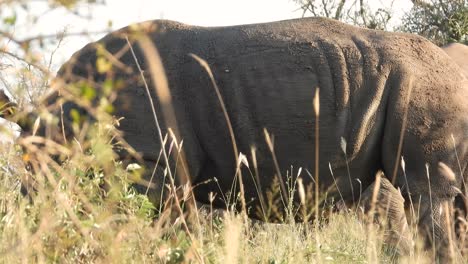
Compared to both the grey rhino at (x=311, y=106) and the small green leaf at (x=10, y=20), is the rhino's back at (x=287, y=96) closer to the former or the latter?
the grey rhino at (x=311, y=106)

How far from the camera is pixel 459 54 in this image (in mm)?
8070

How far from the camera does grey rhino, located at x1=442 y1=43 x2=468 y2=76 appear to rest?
777 cm

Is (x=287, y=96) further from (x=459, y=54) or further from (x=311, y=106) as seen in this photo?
(x=459, y=54)

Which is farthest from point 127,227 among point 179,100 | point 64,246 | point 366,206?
point 366,206

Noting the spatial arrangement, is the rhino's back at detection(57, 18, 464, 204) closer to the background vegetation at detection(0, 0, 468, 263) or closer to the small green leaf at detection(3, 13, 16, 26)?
the background vegetation at detection(0, 0, 468, 263)

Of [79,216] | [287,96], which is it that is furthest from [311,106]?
[79,216]

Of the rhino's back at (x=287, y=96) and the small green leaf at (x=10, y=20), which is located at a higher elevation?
the small green leaf at (x=10, y=20)

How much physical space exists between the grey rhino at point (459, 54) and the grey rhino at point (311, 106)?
60 cm

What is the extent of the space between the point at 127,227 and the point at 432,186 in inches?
155

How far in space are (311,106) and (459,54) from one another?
1.80 metres

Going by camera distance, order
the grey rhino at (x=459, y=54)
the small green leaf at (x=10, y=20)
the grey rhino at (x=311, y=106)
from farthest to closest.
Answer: the grey rhino at (x=459, y=54) < the grey rhino at (x=311, y=106) < the small green leaf at (x=10, y=20)

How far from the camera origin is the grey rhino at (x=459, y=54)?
7770 millimetres

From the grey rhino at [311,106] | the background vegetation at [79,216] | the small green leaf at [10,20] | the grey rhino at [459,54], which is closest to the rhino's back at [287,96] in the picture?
the grey rhino at [311,106]

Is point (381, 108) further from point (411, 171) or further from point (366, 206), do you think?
point (366, 206)
